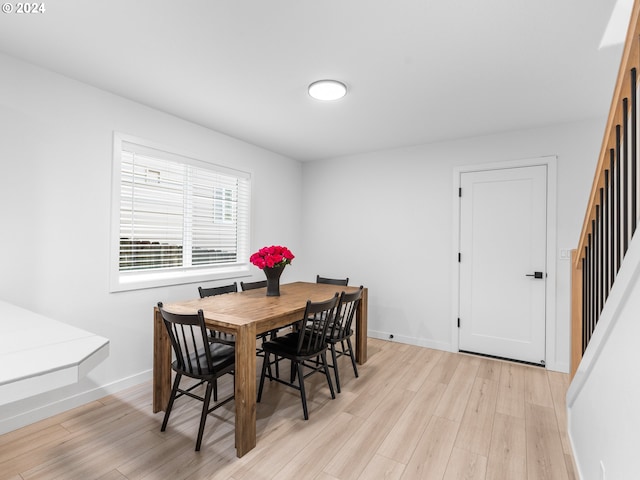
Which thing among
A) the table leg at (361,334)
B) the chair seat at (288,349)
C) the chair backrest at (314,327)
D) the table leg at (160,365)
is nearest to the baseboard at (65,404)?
the table leg at (160,365)

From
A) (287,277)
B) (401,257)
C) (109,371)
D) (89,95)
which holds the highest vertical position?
(89,95)

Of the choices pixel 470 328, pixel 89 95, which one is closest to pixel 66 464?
pixel 89 95

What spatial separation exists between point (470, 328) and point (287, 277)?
8.27 feet

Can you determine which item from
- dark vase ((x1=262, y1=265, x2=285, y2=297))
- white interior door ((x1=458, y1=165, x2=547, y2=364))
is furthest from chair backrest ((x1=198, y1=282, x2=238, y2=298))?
white interior door ((x1=458, y1=165, x2=547, y2=364))

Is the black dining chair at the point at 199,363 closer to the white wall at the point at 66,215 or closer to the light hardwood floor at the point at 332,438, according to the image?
the light hardwood floor at the point at 332,438

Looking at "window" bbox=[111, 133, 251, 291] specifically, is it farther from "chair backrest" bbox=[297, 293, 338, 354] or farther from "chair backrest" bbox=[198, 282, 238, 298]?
"chair backrest" bbox=[297, 293, 338, 354]

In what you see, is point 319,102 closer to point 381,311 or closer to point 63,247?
point 63,247

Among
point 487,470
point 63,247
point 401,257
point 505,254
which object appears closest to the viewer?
point 487,470

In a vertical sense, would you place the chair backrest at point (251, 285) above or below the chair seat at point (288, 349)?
above

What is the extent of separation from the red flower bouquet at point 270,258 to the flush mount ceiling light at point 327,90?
135 cm

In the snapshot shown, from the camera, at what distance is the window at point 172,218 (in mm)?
2863

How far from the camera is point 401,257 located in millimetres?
4203

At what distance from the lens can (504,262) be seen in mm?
3559

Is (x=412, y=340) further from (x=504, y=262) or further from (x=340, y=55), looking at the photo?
(x=340, y=55)
